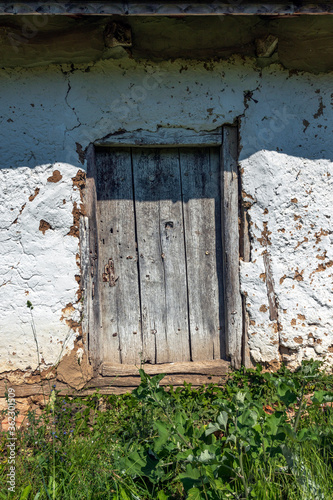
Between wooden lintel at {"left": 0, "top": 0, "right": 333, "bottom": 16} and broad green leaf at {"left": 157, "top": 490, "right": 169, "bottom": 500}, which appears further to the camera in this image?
wooden lintel at {"left": 0, "top": 0, "right": 333, "bottom": 16}

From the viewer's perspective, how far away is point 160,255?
271cm

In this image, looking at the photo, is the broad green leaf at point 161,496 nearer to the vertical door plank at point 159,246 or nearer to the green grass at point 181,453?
the green grass at point 181,453

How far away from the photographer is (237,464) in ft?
4.96

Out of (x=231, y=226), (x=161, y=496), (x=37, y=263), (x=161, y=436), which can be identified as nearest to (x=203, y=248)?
(x=231, y=226)

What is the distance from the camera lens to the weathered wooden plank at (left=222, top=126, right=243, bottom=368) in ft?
8.56

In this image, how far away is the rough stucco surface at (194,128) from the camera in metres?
2.47

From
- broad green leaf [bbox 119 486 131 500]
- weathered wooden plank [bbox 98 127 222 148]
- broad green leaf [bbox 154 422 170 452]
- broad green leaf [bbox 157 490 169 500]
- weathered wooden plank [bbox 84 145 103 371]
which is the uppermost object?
weathered wooden plank [bbox 98 127 222 148]

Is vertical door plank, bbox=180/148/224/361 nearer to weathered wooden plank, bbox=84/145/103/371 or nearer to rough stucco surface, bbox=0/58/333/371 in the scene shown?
rough stucco surface, bbox=0/58/333/371

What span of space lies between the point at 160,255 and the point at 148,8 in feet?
4.98

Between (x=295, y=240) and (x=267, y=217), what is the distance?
25 cm

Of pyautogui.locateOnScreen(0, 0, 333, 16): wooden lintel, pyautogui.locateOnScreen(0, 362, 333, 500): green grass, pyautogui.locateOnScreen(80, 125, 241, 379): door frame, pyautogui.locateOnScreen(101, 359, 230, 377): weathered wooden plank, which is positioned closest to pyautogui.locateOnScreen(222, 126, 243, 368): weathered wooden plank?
pyautogui.locateOnScreen(80, 125, 241, 379): door frame

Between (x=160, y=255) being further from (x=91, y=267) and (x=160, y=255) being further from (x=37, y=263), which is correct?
(x=37, y=263)

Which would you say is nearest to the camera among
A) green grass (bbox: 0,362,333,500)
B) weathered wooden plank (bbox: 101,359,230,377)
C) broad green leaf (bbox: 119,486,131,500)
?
green grass (bbox: 0,362,333,500)

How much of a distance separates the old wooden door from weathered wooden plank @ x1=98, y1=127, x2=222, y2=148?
11cm
